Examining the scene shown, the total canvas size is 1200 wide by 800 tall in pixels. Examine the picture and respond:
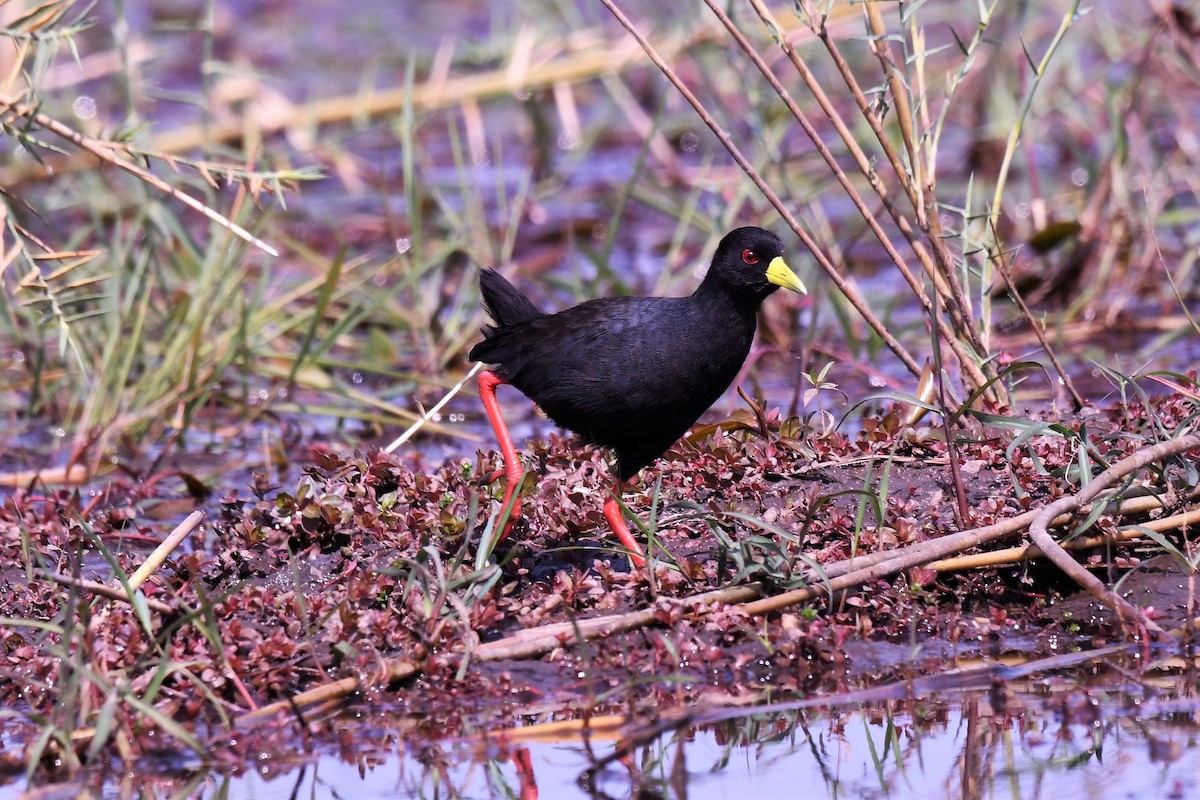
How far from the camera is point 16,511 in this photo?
4969 mm

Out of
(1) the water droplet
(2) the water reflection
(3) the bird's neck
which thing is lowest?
(2) the water reflection

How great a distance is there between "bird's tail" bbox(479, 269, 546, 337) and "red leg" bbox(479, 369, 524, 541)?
8.7 inches

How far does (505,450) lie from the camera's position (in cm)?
470

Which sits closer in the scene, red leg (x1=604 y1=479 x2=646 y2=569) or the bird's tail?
red leg (x1=604 y1=479 x2=646 y2=569)

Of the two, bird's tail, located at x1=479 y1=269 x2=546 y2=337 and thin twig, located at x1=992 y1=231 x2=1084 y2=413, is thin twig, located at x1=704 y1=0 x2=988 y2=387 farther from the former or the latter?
bird's tail, located at x1=479 y1=269 x2=546 y2=337

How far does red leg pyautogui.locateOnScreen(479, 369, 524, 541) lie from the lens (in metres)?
4.45

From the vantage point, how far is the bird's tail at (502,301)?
527cm

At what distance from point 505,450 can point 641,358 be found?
20.2 inches

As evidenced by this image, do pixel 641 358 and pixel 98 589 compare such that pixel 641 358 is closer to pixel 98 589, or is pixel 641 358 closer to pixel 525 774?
pixel 525 774

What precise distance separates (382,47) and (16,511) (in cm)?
858

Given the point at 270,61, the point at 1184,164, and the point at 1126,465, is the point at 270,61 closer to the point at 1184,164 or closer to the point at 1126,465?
the point at 1184,164

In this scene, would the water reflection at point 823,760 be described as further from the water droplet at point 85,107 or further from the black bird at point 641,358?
the water droplet at point 85,107

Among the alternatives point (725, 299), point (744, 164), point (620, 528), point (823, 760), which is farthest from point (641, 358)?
point (823, 760)

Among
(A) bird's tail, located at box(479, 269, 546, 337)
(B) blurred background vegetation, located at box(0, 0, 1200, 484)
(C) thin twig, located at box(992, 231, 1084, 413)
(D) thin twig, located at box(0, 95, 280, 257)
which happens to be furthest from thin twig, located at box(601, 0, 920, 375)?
(D) thin twig, located at box(0, 95, 280, 257)
